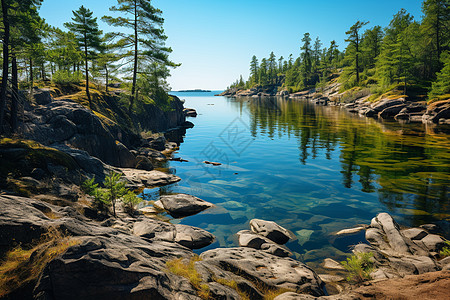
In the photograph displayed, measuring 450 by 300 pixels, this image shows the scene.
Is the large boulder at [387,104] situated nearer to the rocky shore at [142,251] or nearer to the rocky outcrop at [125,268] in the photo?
the rocky shore at [142,251]

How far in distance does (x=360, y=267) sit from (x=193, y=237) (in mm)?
6089

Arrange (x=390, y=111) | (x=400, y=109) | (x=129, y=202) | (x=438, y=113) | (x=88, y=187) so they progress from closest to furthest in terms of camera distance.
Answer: (x=88, y=187) < (x=129, y=202) < (x=438, y=113) < (x=400, y=109) < (x=390, y=111)

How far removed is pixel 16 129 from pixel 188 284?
1517cm

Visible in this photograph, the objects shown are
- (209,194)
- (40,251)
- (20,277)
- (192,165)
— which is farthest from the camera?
(192,165)

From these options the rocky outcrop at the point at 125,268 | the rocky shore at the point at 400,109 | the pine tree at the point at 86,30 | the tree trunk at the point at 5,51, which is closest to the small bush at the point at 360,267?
the rocky outcrop at the point at 125,268

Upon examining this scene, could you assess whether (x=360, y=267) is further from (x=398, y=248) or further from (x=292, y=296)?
(x=292, y=296)

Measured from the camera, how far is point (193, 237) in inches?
380

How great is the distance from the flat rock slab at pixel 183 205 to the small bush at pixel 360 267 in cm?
740

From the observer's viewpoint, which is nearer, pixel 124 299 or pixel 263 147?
pixel 124 299

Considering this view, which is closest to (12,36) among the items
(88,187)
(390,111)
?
(88,187)

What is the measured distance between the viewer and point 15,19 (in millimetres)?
13414

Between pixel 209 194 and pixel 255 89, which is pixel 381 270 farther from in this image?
pixel 255 89

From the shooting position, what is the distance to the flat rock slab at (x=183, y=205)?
1246 cm

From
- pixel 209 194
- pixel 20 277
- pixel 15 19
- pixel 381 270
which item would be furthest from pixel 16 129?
pixel 381 270
